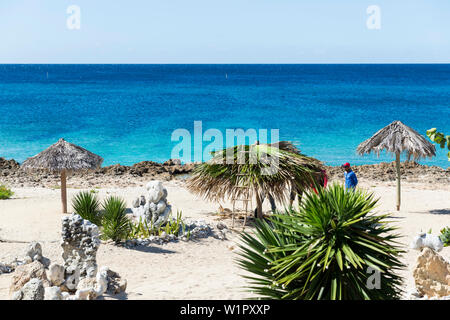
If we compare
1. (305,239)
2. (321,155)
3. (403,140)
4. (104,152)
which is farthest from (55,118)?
(305,239)

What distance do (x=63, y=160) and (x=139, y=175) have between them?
25.5 ft

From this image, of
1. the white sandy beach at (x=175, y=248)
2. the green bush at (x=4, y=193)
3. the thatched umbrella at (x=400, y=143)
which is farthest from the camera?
the green bush at (x=4, y=193)

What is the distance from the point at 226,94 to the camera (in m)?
66.8

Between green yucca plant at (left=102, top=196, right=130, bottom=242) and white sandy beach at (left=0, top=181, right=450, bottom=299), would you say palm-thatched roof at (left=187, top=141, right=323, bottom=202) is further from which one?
green yucca plant at (left=102, top=196, right=130, bottom=242)

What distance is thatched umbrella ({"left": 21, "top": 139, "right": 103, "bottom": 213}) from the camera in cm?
1341

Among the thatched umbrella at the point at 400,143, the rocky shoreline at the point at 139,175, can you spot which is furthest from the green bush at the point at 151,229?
the rocky shoreline at the point at 139,175

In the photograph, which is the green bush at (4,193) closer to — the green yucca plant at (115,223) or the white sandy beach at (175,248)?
the white sandy beach at (175,248)

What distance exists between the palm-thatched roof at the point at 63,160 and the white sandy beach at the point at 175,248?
1152 mm

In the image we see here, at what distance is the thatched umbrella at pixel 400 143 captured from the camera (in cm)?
1428

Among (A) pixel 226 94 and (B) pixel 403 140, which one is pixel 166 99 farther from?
(B) pixel 403 140

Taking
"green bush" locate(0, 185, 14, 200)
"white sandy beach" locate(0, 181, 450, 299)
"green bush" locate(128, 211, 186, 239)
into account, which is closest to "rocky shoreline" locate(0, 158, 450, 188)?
"white sandy beach" locate(0, 181, 450, 299)

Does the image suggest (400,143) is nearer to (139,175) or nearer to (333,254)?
(333,254)

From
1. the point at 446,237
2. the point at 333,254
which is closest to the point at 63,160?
the point at 446,237

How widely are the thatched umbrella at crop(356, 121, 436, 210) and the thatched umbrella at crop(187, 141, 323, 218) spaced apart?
294 centimetres
